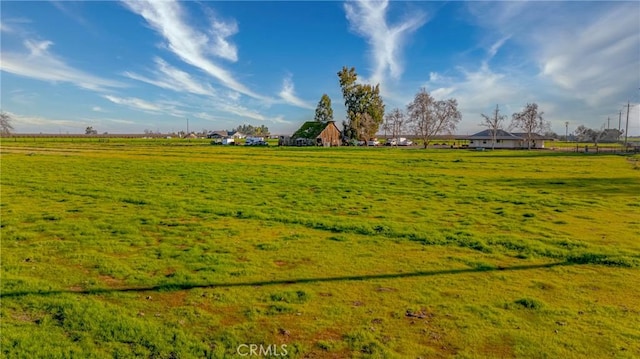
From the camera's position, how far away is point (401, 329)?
5941 mm

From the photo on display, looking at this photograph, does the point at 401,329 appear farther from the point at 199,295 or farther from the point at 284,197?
the point at 284,197

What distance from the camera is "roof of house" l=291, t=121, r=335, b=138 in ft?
325

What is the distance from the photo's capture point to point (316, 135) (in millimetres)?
97875

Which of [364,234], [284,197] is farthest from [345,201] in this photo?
[364,234]

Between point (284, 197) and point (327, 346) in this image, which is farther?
point (284, 197)

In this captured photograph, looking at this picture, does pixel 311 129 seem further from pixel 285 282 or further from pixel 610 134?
pixel 610 134

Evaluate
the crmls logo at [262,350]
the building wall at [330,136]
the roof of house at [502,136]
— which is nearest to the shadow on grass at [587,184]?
the crmls logo at [262,350]

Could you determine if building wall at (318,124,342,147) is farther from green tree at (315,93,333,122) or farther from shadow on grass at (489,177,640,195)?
shadow on grass at (489,177,640,195)

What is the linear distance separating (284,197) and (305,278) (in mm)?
10688

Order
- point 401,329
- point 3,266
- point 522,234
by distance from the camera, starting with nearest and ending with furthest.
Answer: point 401,329 < point 3,266 < point 522,234

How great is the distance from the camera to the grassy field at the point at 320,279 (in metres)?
5.61

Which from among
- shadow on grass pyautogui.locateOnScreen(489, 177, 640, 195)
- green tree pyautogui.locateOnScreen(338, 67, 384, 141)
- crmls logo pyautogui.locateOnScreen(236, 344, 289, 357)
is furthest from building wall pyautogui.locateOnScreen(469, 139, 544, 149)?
crmls logo pyautogui.locateOnScreen(236, 344, 289, 357)

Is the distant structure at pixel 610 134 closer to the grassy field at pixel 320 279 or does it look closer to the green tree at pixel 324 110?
the green tree at pixel 324 110

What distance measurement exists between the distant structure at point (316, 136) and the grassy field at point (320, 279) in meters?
81.4
